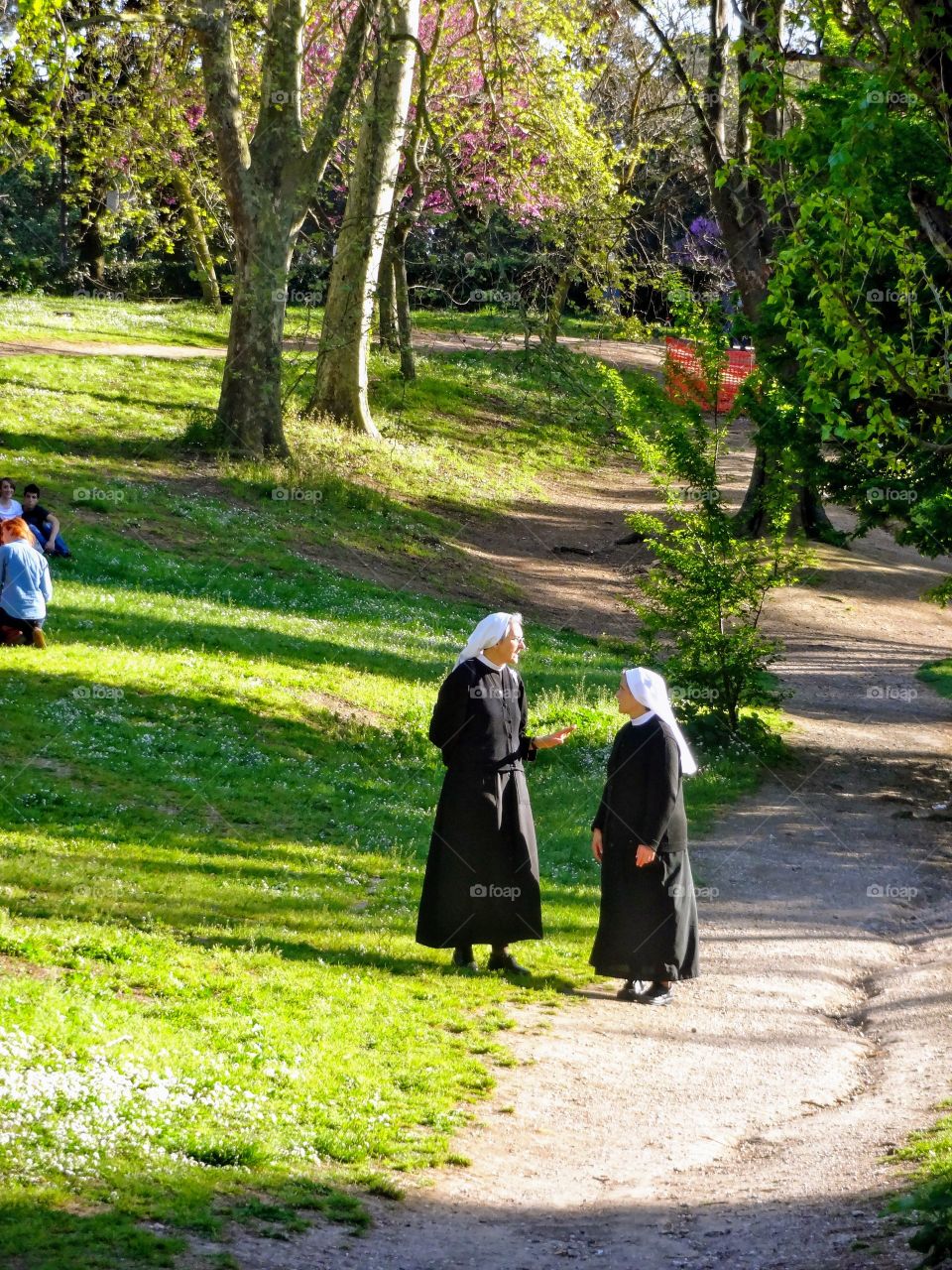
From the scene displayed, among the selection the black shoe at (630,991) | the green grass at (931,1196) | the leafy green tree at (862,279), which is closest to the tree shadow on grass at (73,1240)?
the green grass at (931,1196)

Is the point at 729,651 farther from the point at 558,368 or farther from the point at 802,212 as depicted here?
the point at 802,212

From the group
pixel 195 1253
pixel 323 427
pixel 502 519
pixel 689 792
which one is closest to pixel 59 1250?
pixel 195 1253

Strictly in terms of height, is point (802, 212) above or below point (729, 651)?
above

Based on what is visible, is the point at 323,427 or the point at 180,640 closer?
the point at 180,640

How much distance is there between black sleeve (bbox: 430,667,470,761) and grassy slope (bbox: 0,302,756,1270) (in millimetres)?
1612

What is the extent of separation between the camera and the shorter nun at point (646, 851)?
9.44 meters

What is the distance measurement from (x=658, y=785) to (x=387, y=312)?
32448 mm

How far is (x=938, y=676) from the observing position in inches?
1014

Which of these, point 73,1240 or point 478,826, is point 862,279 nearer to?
point 478,826

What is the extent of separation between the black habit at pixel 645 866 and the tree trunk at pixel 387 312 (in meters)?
28.4

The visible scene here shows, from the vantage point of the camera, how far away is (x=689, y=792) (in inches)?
645

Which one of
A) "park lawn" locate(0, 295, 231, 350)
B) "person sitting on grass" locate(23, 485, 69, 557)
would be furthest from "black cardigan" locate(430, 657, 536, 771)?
"park lawn" locate(0, 295, 231, 350)

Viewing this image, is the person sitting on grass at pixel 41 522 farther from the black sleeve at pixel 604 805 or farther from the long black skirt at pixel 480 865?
the black sleeve at pixel 604 805

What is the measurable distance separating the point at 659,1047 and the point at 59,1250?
183 inches
